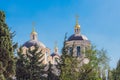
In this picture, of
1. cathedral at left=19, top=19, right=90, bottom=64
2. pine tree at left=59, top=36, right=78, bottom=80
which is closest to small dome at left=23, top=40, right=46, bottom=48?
cathedral at left=19, top=19, right=90, bottom=64

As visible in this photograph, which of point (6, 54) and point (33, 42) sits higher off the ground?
point (33, 42)

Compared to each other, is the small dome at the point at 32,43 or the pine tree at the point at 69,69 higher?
the small dome at the point at 32,43

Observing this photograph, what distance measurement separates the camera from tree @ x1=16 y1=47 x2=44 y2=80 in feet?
135

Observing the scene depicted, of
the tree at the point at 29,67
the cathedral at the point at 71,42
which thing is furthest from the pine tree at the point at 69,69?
the cathedral at the point at 71,42

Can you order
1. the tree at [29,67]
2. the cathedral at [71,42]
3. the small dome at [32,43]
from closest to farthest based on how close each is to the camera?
1. the tree at [29,67]
2. the cathedral at [71,42]
3. the small dome at [32,43]

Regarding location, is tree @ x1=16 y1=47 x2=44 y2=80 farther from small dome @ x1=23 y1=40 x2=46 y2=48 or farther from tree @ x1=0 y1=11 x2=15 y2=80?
small dome @ x1=23 y1=40 x2=46 y2=48

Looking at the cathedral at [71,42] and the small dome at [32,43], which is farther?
the small dome at [32,43]

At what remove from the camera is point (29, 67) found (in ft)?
137

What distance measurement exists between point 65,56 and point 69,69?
9.48 feet

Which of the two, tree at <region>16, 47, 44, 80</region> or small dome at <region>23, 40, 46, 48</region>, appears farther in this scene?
small dome at <region>23, 40, 46, 48</region>

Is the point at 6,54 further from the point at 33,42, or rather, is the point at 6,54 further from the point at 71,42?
the point at 33,42

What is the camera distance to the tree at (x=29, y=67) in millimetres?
41062

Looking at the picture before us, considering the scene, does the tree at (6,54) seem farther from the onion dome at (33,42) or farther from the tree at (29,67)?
the onion dome at (33,42)

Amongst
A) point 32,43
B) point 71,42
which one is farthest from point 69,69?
point 32,43
